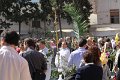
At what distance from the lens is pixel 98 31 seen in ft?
172

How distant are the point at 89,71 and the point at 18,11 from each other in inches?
1696

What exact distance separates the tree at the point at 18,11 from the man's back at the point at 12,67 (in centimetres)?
4334

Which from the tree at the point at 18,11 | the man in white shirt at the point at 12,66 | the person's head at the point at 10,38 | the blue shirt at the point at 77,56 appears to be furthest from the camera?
the tree at the point at 18,11

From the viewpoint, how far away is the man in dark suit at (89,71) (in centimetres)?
736

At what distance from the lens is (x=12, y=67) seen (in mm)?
5602

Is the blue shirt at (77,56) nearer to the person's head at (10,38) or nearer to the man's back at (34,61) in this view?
the man's back at (34,61)

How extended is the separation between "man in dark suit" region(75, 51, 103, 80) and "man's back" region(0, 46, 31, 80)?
76.1 inches

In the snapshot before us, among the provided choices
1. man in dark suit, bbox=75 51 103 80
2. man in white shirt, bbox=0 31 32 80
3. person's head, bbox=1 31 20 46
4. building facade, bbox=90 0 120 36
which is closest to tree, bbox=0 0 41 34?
building facade, bbox=90 0 120 36

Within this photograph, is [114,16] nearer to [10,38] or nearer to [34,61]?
[34,61]

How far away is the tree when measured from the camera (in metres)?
49.3

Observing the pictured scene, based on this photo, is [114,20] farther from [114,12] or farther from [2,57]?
[2,57]

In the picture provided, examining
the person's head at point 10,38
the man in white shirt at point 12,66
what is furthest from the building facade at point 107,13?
the man in white shirt at point 12,66

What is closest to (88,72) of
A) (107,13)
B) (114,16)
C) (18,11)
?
(18,11)

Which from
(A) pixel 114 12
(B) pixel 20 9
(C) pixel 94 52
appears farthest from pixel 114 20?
(C) pixel 94 52
